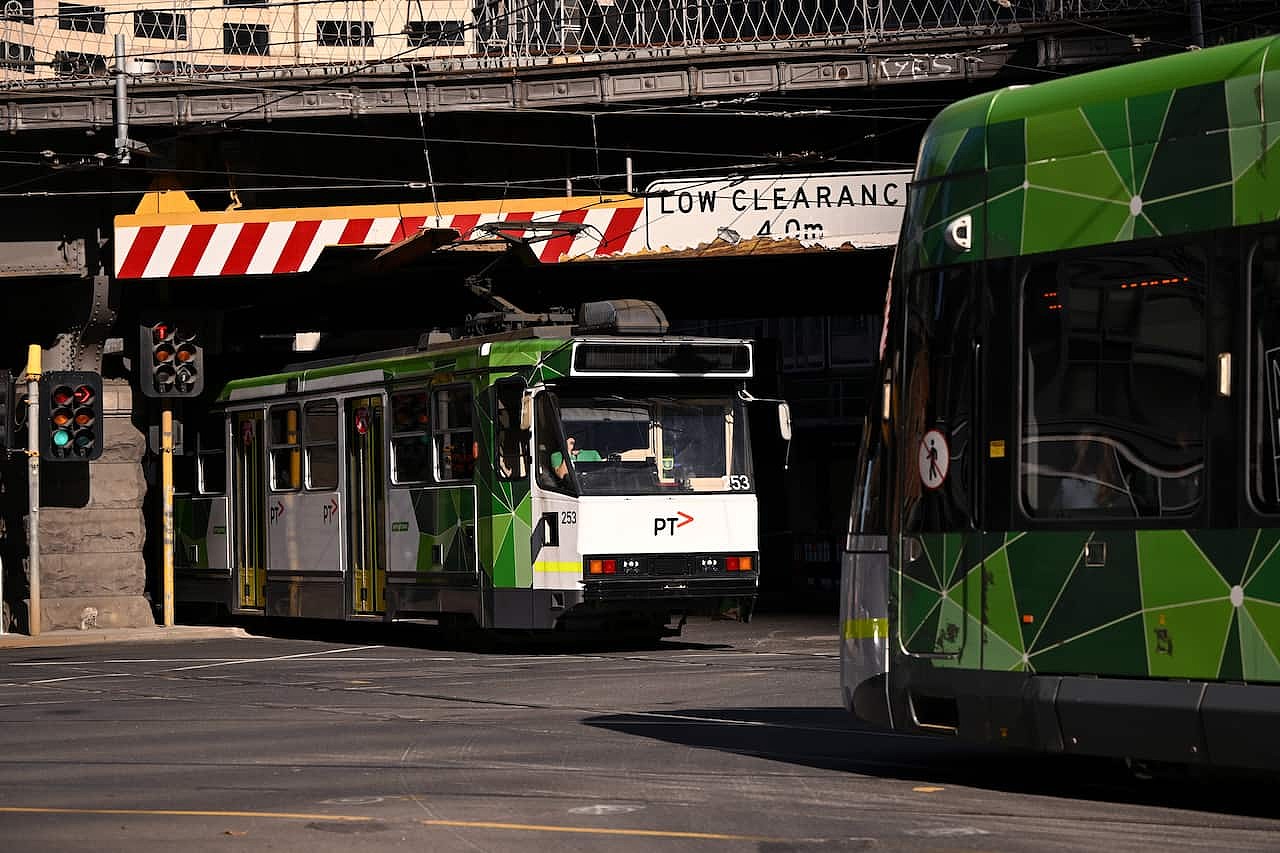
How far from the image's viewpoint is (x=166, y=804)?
9.61 meters

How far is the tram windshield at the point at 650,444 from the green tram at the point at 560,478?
0.02m

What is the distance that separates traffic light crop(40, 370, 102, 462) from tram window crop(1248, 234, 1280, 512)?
1839 centimetres

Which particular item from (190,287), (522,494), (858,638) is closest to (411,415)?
(522,494)

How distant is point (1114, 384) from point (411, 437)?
12.7 meters

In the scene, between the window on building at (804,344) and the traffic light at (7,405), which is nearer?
the traffic light at (7,405)

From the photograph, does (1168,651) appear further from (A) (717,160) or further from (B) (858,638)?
(A) (717,160)

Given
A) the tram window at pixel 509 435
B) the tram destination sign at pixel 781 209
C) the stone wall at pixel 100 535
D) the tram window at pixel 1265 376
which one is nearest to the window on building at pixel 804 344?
the tram destination sign at pixel 781 209

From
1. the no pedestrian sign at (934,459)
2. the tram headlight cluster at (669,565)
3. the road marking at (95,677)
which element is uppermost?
the no pedestrian sign at (934,459)

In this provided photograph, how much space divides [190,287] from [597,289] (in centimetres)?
535

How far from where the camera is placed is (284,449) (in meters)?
23.4

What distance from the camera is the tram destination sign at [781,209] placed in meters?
25.2

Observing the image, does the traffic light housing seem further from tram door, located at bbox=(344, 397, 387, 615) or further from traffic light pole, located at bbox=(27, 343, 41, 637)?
tram door, located at bbox=(344, 397, 387, 615)

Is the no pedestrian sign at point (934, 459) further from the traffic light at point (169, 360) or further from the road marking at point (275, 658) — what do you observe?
the traffic light at point (169, 360)

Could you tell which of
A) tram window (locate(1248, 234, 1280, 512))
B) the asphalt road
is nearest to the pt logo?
the asphalt road
